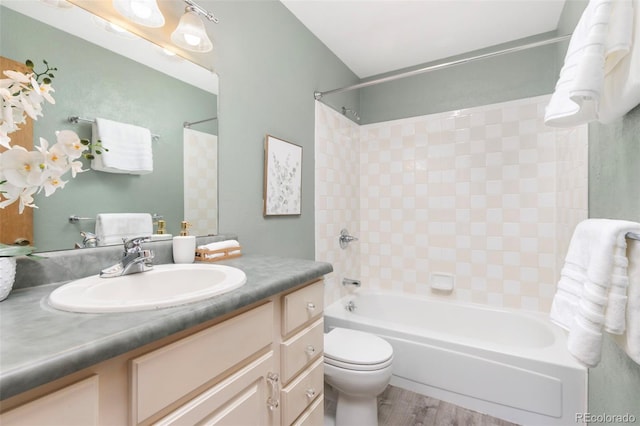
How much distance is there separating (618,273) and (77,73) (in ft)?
5.38

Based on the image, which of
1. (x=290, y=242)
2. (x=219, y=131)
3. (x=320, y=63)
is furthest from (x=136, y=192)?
(x=320, y=63)

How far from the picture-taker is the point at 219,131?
142 cm

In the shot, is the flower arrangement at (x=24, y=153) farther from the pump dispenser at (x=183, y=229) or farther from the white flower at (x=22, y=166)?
the pump dispenser at (x=183, y=229)

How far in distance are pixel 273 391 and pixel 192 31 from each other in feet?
4.64

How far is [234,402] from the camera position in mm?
767

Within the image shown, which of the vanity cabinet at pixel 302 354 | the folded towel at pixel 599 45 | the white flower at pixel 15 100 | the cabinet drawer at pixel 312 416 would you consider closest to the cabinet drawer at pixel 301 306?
the vanity cabinet at pixel 302 354

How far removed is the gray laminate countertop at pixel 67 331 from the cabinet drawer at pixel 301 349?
0.27 meters

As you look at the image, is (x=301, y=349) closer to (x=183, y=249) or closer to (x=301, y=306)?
(x=301, y=306)

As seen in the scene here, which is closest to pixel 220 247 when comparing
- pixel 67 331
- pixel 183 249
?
pixel 183 249

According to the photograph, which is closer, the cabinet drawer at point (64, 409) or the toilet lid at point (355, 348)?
the cabinet drawer at point (64, 409)

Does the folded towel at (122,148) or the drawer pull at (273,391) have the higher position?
the folded towel at (122,148)

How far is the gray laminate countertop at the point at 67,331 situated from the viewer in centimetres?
41

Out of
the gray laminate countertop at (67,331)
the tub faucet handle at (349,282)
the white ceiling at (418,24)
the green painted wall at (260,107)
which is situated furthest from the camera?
the tub faucet handle at (349,282)

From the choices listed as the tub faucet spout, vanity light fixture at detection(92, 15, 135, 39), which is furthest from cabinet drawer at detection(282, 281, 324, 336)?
the tub faucet spout
